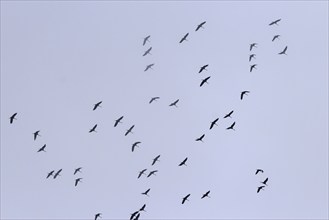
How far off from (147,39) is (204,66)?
31.0ft

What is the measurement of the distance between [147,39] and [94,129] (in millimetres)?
16156

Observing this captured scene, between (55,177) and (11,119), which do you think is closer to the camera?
(11,119)

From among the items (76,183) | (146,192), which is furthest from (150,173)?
(76,183)

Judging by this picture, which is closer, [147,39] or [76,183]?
[147,39]

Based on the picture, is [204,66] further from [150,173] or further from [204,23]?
[150,173]

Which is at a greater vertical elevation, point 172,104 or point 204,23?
point 204,23

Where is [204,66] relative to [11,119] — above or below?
above

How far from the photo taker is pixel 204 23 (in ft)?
477

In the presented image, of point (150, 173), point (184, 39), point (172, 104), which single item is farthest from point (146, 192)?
point (184, 39)

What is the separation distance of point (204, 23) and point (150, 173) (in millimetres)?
23184

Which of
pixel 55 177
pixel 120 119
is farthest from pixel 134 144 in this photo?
pixel 55 177

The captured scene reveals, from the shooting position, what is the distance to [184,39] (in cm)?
14212

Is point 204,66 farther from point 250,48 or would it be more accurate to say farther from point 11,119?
point 11,119

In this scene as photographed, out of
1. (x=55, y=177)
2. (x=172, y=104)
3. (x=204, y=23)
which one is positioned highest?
(x=204, y=23)
